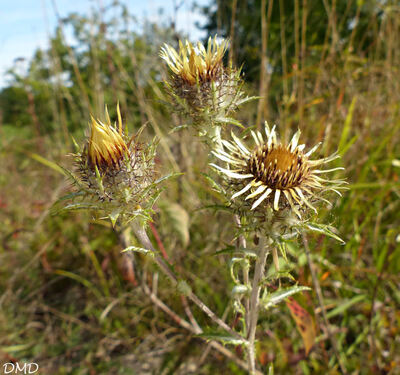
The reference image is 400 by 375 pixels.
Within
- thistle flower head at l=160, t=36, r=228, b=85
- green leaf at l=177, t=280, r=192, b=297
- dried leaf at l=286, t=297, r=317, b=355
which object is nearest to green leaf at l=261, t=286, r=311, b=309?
green leaf at l=177, t=280, r=192, b=297

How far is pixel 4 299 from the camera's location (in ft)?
8.02

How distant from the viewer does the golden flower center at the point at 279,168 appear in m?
0.96

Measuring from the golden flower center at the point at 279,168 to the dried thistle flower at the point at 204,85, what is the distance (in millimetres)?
255

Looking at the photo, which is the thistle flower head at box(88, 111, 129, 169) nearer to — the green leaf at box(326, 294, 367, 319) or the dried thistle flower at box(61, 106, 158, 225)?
the dried thistle flower at box(61, 106, 158, 225)

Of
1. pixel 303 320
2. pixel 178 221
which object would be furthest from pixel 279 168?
pixel 178 221

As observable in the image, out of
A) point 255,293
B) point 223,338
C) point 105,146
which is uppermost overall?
point 105,146

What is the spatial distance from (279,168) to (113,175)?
22.2 inches

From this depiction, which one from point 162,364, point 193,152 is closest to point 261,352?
point 162,364

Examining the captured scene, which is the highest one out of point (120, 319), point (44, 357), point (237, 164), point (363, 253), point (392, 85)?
point (392, 85)

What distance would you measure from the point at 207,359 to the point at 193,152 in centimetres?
195

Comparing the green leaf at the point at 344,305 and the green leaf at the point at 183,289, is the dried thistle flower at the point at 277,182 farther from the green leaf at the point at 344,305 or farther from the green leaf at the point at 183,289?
the green leaf at the point at 344,305

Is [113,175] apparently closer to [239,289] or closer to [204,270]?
[239,289]

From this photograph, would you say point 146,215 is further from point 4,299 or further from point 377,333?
point 4,299

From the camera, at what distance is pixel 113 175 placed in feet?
3.46
